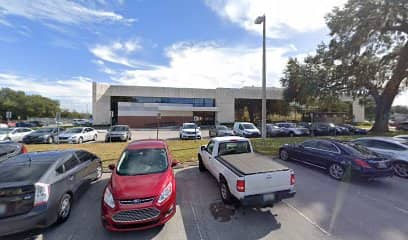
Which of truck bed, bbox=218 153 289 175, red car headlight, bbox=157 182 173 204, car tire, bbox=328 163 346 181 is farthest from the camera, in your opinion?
car tire, bbox=328 163 346 181

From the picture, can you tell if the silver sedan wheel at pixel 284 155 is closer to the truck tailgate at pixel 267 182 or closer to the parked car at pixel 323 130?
the truck tailgate at pixel 267 182

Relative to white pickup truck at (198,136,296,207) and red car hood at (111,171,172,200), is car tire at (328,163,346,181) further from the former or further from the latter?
red car hood at (111,171,172,200)

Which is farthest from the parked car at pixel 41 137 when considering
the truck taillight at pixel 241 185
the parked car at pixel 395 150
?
the parked car at pixel 395 150

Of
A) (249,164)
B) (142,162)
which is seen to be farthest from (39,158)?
(249,164)

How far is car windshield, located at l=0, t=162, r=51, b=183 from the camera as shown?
4223 mm

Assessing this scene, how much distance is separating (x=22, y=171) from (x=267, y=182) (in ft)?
17.7

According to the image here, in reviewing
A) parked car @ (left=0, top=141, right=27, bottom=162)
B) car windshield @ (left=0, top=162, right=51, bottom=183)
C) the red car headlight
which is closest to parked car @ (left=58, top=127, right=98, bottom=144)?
parked car @ (left=0, top=141, right=27, bottom=162)

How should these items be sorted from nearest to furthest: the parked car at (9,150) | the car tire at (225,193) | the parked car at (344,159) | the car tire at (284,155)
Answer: the car tire at (225,193)
the parked car at (344,159)
the parked car at (9,150)
the car tire at (284,155)

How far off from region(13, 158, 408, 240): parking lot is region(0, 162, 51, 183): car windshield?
1.08 m

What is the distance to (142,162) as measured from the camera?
17.7 ft

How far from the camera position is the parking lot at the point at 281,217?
405cm

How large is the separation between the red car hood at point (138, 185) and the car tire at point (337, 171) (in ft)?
20.2

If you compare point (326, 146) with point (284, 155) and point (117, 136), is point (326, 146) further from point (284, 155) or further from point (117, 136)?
point (117, 136)

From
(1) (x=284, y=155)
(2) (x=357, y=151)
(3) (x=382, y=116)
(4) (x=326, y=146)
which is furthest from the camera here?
(3) (x=382, y=116)
